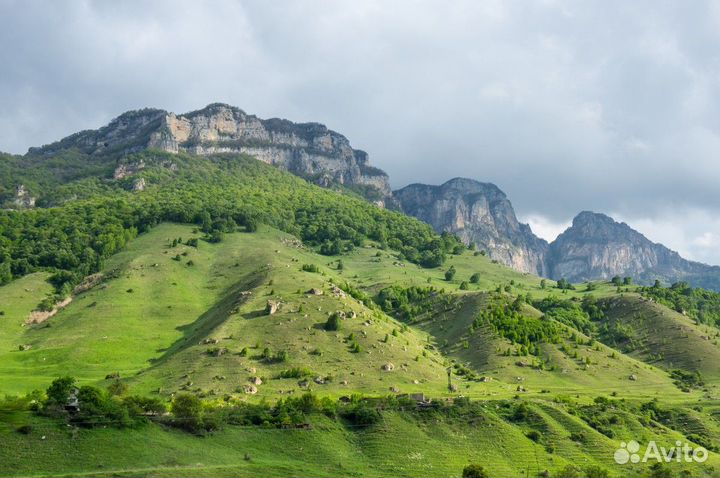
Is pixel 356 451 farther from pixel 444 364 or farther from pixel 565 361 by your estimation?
pixel 565 361

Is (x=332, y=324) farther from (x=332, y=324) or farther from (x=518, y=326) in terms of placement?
(x=518, y=326)

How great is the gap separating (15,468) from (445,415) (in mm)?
59499

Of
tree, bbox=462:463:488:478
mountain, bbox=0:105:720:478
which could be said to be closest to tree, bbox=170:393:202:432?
mountain, bbox=0:105:720:478

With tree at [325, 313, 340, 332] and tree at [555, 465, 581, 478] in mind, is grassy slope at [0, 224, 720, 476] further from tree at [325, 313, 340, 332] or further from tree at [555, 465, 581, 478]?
tree at [555, 465, 581, 478]

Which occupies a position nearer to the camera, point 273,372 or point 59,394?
point 59,394

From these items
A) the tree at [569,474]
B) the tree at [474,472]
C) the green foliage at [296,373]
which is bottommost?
the tree at [474,472]

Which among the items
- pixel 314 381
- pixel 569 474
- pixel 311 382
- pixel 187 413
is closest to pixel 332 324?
pixel 314 381

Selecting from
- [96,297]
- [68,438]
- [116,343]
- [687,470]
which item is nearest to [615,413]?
[687,470]

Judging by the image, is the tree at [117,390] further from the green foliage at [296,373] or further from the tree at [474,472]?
the tree at [474,472]

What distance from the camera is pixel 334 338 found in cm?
14100

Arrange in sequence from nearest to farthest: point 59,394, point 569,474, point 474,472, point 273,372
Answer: point 474,472, point 569,474, point 59,394, point 273,372

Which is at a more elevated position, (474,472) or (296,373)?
(296,373)

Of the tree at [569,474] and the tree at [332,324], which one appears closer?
the tree at [569,474]

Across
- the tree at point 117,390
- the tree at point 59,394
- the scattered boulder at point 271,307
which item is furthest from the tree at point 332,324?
the tree at point 59,394
